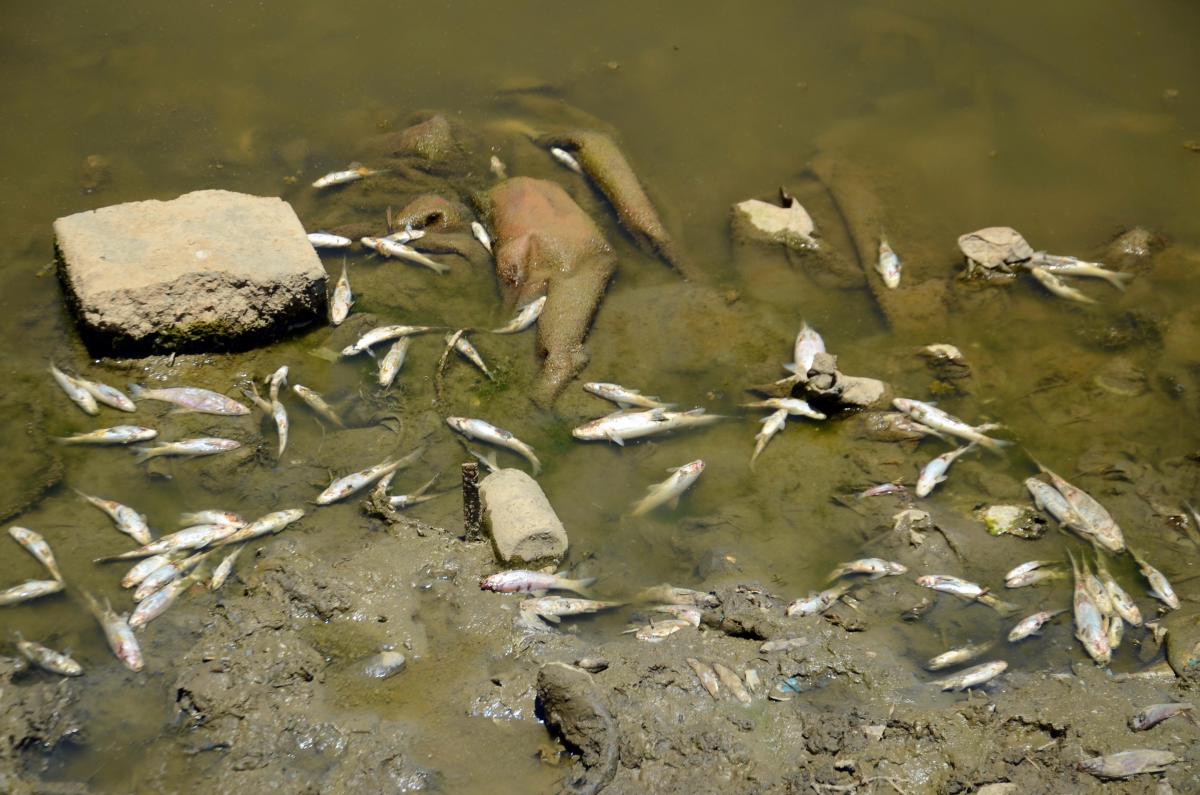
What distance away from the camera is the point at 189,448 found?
19.6ft

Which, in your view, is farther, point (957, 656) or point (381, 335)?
point (381, 335)

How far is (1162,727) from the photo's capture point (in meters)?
4.72

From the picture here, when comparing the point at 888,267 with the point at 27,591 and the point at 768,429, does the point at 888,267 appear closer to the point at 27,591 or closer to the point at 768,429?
the point at 768,429

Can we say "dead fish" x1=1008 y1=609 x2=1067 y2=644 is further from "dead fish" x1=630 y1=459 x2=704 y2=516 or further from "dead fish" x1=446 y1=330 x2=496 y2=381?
"dead fish" x1=446 y1=330 x2=496 y2=381

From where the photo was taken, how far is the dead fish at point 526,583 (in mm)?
5285

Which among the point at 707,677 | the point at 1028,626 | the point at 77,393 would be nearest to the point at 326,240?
the point at 77,393

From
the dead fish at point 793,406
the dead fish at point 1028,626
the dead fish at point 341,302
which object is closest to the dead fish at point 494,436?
the dead fish at point 341,302

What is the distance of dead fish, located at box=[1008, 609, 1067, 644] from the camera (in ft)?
18.0

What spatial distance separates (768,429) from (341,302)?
139 inches

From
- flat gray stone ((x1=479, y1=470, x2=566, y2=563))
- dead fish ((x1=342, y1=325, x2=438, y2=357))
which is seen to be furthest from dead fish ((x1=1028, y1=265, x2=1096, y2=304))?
dead fish ((x1=342, y1=325, x2=438, y2=357))

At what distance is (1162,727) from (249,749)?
4.78 meters

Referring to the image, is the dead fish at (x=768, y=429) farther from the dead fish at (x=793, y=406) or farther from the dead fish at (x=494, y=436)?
the dead fish at (x=494, y=436)

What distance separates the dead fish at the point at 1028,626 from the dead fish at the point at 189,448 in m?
5.23

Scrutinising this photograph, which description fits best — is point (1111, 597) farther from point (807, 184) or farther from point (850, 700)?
point (807, 184)
